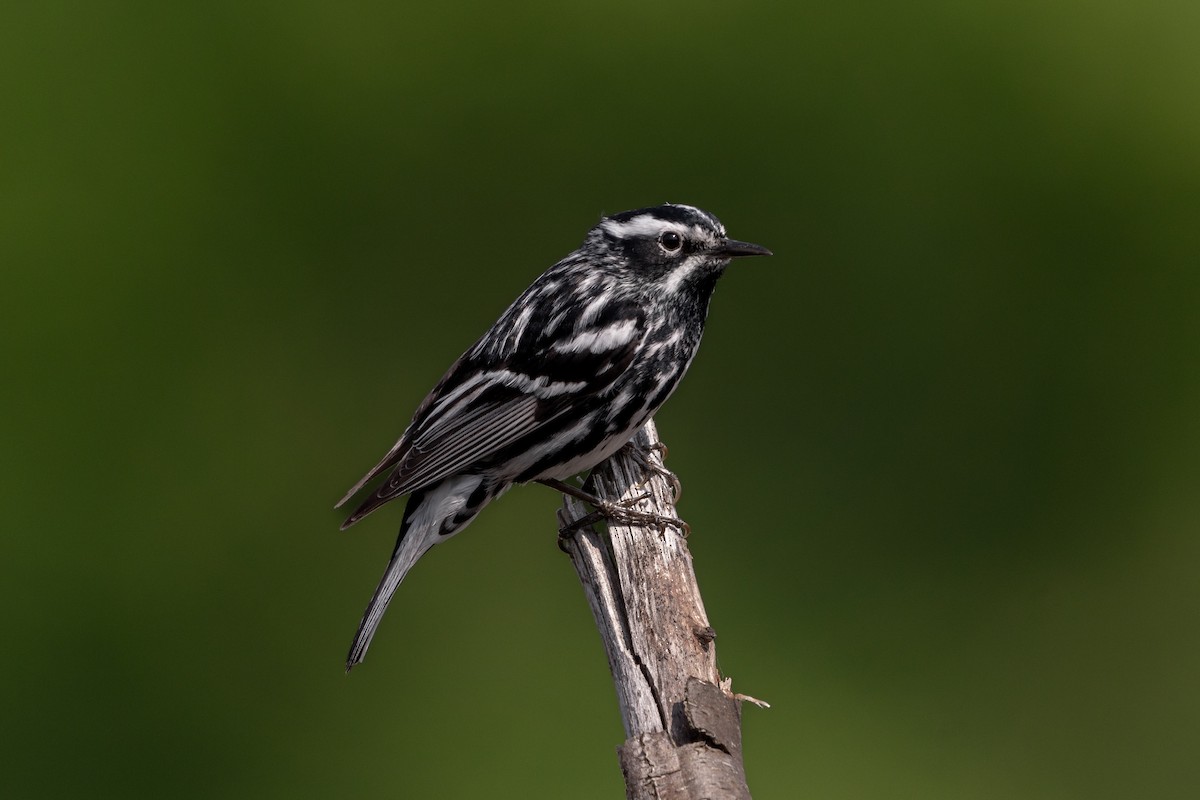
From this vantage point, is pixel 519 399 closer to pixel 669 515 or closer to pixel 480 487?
pixel 480 487

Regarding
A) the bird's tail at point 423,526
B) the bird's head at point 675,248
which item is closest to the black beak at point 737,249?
the bird's head at point 675,248

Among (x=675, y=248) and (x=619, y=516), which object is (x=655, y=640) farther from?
(x=675, y=248)

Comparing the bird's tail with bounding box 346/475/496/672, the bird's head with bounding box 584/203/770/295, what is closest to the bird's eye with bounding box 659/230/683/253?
the bird's head with bounding box 584/203/770/295

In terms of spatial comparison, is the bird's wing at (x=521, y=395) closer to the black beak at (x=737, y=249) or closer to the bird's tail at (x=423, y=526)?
the bird's tail at (x=423, y=526)

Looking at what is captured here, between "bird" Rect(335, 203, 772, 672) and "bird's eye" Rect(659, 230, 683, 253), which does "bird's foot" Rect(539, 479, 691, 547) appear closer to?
"bird" Rect(335, 203, 772, 672)

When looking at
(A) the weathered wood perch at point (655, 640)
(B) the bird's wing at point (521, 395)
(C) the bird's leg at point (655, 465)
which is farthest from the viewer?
(C) the bird's leg at point (655, 465)

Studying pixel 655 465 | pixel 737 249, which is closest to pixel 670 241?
pixel 737 249
